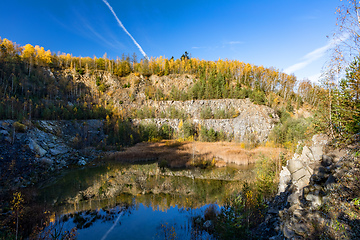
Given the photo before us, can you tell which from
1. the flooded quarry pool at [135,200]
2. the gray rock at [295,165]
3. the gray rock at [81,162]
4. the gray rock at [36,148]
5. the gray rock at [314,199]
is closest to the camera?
the gray rock at [314,199]

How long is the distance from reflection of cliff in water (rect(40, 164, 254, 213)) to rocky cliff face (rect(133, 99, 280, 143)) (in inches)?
942


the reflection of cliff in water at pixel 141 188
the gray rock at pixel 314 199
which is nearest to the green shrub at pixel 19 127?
the reflection of cliff in water at pixel 141 188

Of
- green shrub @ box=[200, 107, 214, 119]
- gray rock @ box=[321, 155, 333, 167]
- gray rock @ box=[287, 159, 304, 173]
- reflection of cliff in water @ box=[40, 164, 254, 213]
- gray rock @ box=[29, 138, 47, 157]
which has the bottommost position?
reflection of cliff in water @ box=[40, 164, 254, 213]

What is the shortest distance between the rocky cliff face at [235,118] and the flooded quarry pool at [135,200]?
2471 cm

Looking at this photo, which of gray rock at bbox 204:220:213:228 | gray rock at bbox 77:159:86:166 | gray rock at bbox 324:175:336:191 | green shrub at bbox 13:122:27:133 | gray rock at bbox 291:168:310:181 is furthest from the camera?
gray rock at bbox 77:159:86:166

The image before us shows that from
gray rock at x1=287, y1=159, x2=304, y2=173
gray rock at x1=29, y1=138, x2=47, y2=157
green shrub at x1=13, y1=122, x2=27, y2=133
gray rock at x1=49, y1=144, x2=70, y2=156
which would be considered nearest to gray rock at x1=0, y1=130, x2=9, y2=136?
green shrub at x1=13, y1=122, x2=27, y2=133

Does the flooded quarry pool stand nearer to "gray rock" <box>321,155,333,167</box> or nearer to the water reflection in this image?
the water reflection

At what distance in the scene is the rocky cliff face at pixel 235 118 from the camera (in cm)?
4284

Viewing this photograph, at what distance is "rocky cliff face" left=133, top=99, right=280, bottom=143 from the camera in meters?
42.8

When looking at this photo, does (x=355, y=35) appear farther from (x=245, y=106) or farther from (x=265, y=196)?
Result: (x=245, y=106)

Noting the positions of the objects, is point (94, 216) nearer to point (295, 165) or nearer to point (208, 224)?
point (208, 224)

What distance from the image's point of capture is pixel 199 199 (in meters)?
13.1

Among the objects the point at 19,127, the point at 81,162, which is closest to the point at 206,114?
the point at 81,162

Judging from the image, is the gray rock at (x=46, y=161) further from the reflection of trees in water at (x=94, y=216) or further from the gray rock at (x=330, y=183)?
the gray rock at (x=330, y=183)
